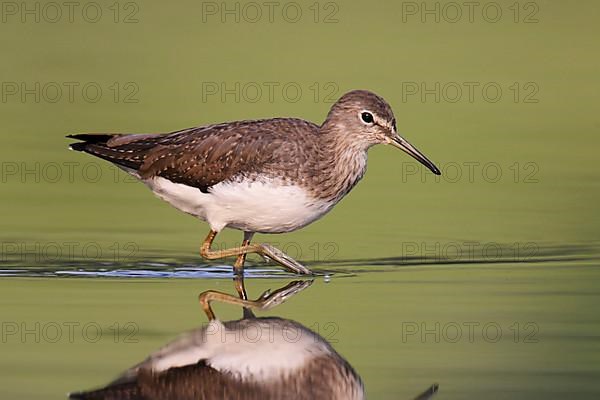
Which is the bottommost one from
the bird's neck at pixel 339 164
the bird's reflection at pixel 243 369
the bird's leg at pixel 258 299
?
the bird's reflection at pixel 243 369

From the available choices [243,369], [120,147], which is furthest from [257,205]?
[243,369]

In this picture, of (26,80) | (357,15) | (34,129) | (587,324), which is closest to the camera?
(587,324)

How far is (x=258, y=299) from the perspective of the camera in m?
13.4

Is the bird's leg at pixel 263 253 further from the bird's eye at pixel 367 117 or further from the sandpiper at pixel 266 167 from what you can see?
the bird's eye at pixel 367 117

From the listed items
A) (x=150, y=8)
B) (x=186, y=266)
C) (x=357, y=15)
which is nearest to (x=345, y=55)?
(x=357, y=15)

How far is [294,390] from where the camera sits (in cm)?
1035

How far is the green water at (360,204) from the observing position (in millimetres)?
11625

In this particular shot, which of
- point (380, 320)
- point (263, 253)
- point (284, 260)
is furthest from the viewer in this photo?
point (263, 253)

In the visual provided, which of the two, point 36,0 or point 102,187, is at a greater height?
point 36,0

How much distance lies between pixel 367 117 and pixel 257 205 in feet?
4.74

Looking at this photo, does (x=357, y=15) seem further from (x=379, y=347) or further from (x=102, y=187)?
(x=379, y=347)

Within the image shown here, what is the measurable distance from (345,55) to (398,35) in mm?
3370

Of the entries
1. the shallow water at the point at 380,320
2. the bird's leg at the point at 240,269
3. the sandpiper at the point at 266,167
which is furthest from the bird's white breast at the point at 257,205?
the shallow water at the point at 380,320

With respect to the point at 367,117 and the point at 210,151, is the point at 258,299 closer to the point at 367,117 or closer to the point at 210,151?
the point at 210,151
